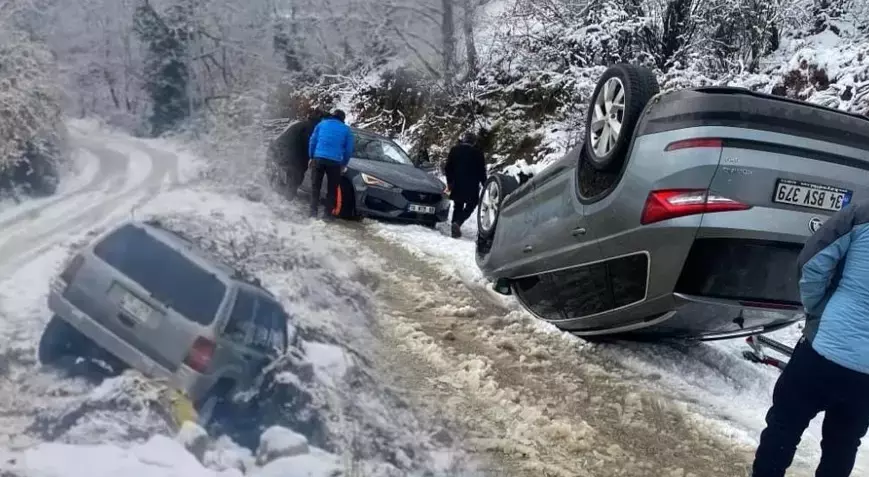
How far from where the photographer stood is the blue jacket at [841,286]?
282 centimetres

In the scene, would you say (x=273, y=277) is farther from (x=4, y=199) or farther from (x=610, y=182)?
(x=610, y=182)

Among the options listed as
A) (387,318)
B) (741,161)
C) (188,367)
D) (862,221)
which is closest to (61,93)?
(188,367)

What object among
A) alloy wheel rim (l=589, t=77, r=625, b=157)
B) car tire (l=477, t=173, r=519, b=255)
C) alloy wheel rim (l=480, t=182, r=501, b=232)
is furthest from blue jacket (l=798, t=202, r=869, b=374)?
alloy wheel rim (l=480, t=182, r=501, b=232)

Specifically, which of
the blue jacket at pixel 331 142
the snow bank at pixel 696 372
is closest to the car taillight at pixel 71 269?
the blue jacket at pixel 331 142

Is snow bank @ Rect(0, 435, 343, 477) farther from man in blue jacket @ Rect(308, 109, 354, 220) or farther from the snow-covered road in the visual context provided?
man in blue jacket @ Rect(308, 109, 354, 220)

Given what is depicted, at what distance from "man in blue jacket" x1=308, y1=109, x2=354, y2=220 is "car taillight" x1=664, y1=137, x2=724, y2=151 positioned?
5.46 ft

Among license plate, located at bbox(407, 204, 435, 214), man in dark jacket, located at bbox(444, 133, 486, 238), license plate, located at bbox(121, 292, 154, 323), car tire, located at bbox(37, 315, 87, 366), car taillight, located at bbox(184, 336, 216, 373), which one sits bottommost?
license plate, located at bbox(407, 204, 435, 214)

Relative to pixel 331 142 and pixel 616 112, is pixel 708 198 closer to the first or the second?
pixel 616 112

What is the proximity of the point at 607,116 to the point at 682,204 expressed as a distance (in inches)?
38.0

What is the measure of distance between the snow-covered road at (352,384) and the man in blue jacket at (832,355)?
57 centimetres

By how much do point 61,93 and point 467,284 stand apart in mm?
4715

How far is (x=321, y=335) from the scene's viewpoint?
203cm

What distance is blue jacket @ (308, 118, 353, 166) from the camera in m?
2.51

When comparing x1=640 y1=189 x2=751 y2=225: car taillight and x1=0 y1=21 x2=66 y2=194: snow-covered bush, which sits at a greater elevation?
x1=0 y1=21 x2=66 y2=194: snow-covered bush
